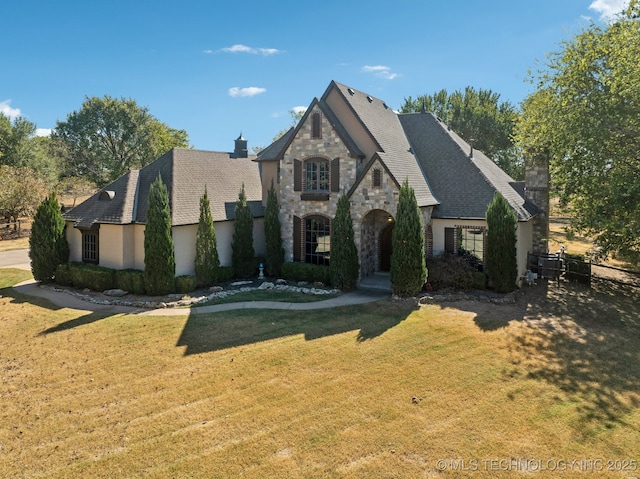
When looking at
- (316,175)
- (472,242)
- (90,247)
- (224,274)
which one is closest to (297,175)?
(316,175)

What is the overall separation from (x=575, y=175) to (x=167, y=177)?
21.7 m

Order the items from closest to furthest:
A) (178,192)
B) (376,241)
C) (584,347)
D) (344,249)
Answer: (584,347) < (344,249) < (178,192) < (376,241)

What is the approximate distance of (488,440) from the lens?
8.50 m

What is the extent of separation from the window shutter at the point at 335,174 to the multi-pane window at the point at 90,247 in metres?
13.3

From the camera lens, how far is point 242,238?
23.0 metres

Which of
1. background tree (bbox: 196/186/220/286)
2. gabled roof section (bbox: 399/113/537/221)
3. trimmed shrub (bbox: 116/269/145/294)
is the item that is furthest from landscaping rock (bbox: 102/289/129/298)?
gabled roof section (bbox: 399/113/537/221)

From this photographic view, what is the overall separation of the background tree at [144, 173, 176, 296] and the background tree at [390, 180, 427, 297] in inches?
431

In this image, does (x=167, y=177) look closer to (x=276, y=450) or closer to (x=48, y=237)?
(x=48, y=237)

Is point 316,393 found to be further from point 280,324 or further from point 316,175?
point 316,175

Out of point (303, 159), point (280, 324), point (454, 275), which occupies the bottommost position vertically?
point (280, 324)

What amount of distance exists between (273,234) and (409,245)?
821 cm

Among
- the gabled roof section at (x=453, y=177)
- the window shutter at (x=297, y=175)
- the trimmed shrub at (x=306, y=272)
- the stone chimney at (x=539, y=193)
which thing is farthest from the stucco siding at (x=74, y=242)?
the stone chimney at (x=539, y=193)

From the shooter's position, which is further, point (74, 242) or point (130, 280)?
point (74, 242)

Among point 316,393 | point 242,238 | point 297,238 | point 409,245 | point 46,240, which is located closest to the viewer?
point 316,393
